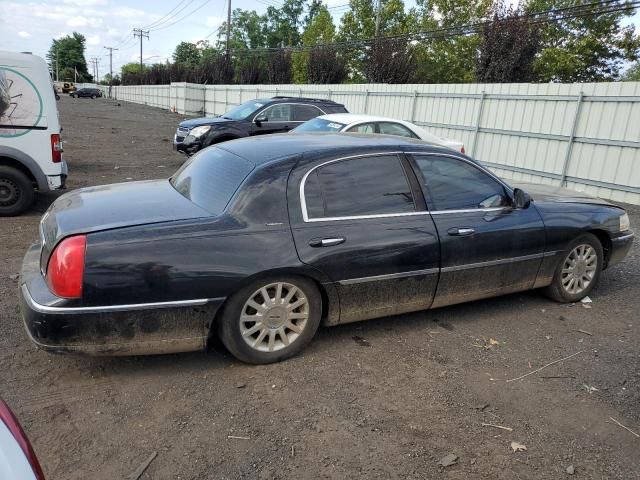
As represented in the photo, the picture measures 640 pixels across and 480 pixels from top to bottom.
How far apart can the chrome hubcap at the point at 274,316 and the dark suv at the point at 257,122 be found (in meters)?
9.26

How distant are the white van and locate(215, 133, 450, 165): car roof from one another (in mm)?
4132

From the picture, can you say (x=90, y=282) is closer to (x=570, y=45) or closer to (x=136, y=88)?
(x=570, y=45)

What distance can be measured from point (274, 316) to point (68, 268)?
1.34m

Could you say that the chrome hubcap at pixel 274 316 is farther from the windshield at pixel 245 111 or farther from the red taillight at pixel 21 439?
the windshield at pixel 245 111

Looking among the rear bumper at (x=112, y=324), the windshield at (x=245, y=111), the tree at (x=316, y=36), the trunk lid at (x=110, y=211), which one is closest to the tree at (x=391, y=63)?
the windshield at (x=245, y=111)

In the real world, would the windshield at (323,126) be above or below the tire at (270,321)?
above

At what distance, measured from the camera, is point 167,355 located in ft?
12.3

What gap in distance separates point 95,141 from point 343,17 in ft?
133

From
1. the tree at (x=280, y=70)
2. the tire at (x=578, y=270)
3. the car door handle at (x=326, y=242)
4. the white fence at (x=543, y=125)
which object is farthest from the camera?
the tree at (x=280, y=70)

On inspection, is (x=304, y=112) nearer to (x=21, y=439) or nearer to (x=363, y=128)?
(x=363, y=128)

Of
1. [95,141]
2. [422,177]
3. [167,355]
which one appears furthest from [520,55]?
[167,355]

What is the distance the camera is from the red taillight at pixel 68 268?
3.02 m

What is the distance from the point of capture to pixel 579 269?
5.01 metres

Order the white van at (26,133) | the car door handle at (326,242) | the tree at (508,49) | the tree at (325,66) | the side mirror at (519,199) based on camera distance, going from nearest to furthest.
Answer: the car door handle at (326,242), the side mirror at (519,199), the white van at (26,133), the tree at (508,49), the tree at (325,66)
